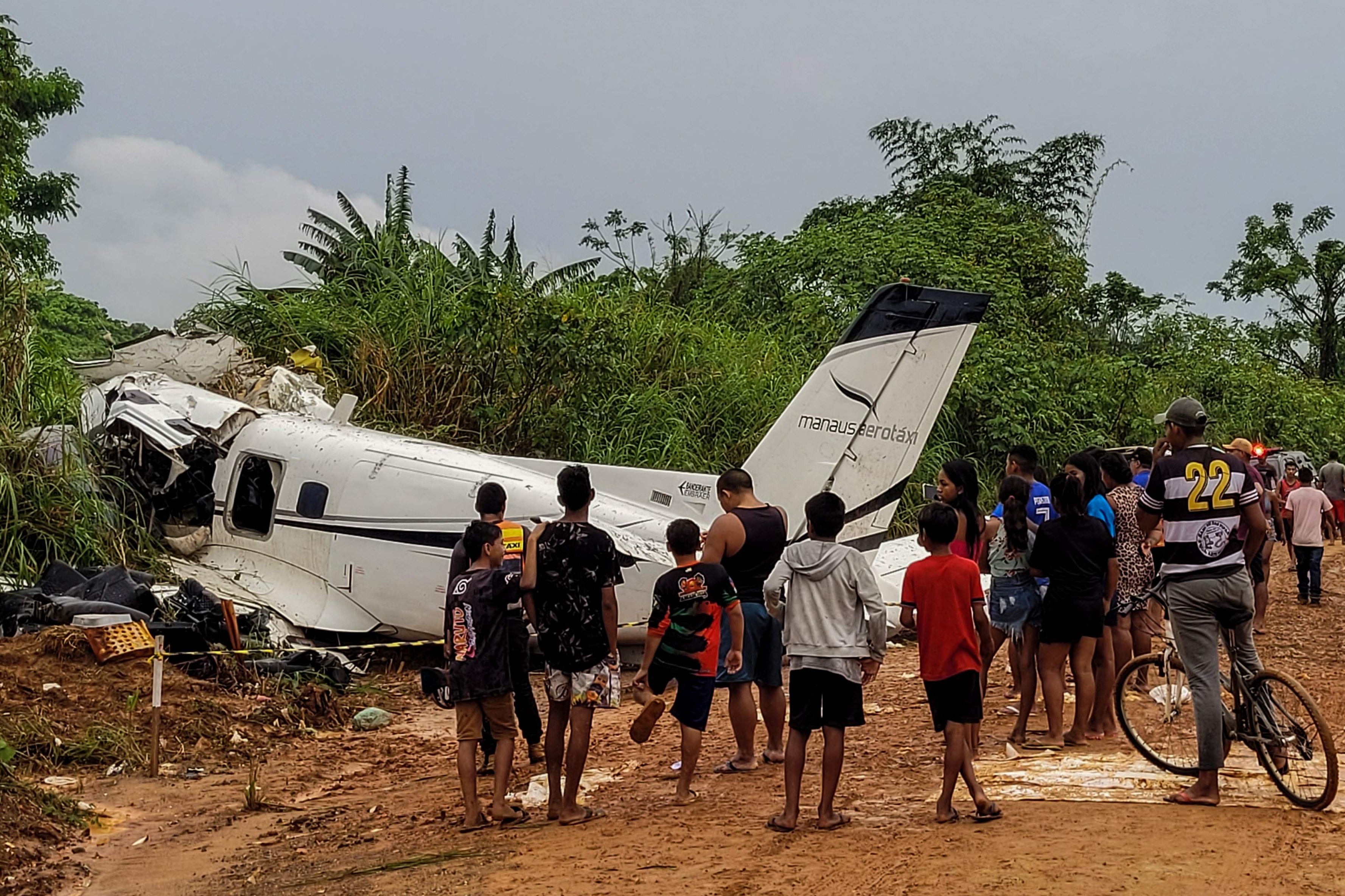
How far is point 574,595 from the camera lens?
6.11 metres

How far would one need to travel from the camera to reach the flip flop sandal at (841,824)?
574 centimetres

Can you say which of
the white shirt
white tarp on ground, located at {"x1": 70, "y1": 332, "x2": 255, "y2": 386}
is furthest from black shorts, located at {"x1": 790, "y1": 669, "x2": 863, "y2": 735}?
the white shirt

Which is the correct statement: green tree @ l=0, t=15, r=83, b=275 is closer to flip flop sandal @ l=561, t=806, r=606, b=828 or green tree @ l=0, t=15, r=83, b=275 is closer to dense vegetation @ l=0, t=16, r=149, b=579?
dense vegetation @ l=0, t=16, r=149, b=579

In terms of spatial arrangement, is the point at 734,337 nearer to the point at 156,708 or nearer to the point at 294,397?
the point at 294,397

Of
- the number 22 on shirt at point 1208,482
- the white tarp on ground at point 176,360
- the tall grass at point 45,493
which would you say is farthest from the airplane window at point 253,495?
the number 22 on shirt at point 1208,482

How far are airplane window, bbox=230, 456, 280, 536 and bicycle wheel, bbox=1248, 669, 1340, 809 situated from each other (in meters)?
8.35

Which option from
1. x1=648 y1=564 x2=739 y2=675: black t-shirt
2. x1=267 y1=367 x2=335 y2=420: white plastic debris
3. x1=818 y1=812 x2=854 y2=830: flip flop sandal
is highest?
x1=267 y1=367 x2=335 y2=420: white plastic debris

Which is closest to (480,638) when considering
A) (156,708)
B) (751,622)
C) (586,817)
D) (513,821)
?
(513,821)

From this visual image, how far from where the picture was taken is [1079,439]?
69.7 feet

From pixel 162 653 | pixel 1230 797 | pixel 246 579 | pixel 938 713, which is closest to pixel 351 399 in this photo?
pixel 246 579

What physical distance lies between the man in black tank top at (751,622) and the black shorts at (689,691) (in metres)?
0.55

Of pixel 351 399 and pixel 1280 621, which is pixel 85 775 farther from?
pixel 1280 621

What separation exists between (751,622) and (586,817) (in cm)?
156

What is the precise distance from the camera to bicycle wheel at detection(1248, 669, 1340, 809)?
590 centimetres
